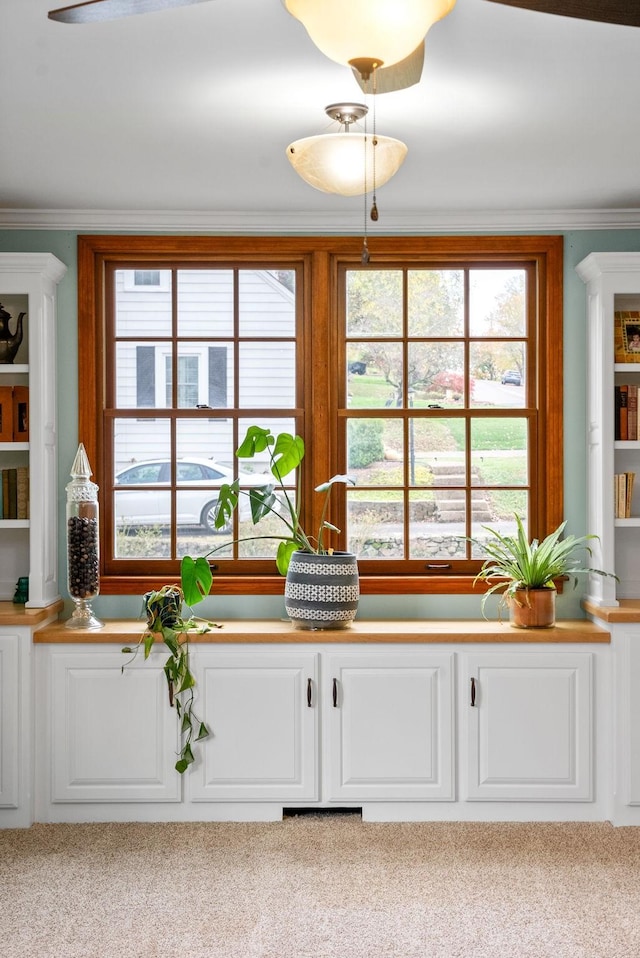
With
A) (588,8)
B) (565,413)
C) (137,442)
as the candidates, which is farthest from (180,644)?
(588,8)

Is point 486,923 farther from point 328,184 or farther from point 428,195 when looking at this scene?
point 428,195

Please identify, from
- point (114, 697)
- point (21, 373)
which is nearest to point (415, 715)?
point (114, 697)

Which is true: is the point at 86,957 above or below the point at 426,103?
below

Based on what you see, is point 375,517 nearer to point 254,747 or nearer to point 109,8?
point 254,747

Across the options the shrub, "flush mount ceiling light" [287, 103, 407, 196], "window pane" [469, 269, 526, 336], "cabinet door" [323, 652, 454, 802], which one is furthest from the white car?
"flush mount ceiling light" [287, 103, 407, 196]

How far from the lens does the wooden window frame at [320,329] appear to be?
4.52 metres

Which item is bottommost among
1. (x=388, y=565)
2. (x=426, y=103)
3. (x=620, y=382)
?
(x=388, y=565)

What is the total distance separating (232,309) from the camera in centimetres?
462

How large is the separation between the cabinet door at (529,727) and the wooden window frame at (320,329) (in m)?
0.55

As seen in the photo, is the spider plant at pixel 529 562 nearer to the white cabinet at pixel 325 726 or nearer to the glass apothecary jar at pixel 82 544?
the white cabinet at pixel 325 726

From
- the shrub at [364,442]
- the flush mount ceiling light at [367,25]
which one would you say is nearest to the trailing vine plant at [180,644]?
the shrub at [364,442]

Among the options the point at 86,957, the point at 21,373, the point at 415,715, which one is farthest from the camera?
the point at 21,373

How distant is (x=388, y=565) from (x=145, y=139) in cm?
224

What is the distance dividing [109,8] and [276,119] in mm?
1626
